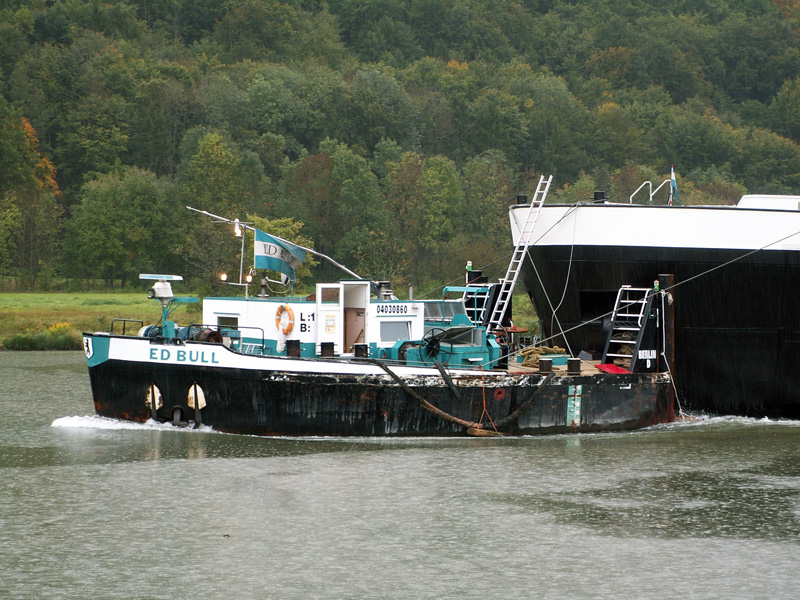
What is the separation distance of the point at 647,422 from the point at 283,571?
11.1 metres

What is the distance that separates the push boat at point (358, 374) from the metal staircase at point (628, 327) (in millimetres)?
47

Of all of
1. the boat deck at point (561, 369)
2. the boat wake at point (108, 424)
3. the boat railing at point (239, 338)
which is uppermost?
the boat railing at point (239, 338)

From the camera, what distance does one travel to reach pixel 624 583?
1380 cm

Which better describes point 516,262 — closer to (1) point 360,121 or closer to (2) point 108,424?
(2) point 108,424

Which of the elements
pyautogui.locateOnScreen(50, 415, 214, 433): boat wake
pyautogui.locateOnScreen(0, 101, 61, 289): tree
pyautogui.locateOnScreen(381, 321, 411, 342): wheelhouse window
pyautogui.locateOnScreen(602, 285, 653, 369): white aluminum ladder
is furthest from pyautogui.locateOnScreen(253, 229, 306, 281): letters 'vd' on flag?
pyautogui.locateOnScreen(0, 101, 61, 289): tree

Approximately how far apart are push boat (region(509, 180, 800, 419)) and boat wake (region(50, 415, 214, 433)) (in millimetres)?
8175

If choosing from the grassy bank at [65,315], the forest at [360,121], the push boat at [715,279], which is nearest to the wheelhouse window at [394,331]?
the push boat at [715,279]

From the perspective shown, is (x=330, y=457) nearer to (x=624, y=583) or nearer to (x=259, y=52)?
(x=624, y=583)

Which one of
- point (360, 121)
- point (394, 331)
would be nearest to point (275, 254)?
point (394, 331)

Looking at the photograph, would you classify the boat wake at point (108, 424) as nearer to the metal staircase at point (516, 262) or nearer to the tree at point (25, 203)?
the metal staircase at point (516, 262)

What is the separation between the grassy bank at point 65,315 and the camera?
42.3 metres

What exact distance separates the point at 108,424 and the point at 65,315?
26043 millimetres

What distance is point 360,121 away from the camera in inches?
3585

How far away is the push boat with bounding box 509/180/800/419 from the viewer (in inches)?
953
